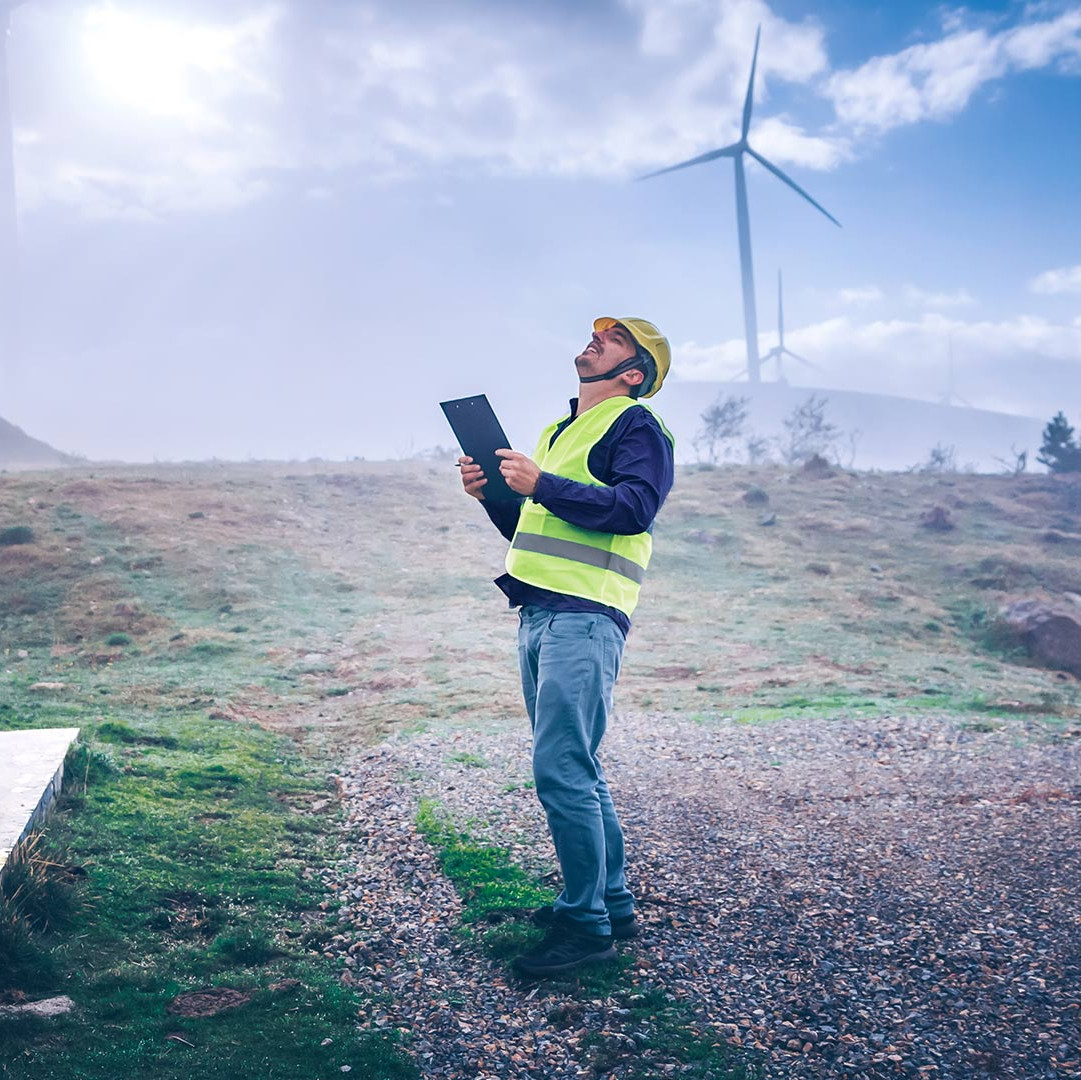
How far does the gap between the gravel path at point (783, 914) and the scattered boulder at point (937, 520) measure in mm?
18563

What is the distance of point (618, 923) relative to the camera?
13.9ft

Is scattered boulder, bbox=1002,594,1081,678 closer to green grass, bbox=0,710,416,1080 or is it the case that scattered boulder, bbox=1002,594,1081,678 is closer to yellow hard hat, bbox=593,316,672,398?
green grass, bbox=0,710,416,1080

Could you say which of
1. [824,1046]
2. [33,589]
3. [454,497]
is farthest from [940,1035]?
[454,497]

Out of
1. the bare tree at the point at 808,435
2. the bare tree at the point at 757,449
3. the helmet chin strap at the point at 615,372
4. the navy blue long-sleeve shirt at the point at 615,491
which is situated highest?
the bare tree at the point at 808,435

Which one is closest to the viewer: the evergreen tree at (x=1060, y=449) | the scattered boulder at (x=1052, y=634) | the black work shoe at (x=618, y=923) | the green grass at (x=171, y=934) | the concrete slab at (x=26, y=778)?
the green grass at (x=171, y=934)

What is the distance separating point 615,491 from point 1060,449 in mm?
37738

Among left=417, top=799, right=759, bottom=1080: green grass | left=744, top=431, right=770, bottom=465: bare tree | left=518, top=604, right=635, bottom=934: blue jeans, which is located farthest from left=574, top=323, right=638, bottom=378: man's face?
left=744, top=431, right=770, bottom=465: bare tree

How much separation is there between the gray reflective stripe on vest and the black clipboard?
32cm

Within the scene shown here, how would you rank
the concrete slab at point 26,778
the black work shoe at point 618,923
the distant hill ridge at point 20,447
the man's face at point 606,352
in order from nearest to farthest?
1. the man's face at point 606,352
2. the black work shoe at point 618,923
3. the concrete slab at point 26,778
4. the distant hill ridge at point 20,447

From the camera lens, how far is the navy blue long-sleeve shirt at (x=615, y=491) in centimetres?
Result: 361

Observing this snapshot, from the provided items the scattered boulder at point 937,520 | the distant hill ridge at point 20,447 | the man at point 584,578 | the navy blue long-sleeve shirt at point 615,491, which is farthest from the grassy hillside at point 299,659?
the distant hill ridge at point 20,447

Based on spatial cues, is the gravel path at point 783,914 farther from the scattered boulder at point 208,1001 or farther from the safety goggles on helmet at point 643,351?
the safety goggles on helmet at point 643,351

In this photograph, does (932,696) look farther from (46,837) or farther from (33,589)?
(33,589)

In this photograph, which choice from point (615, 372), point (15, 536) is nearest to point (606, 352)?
point (615, 372)
